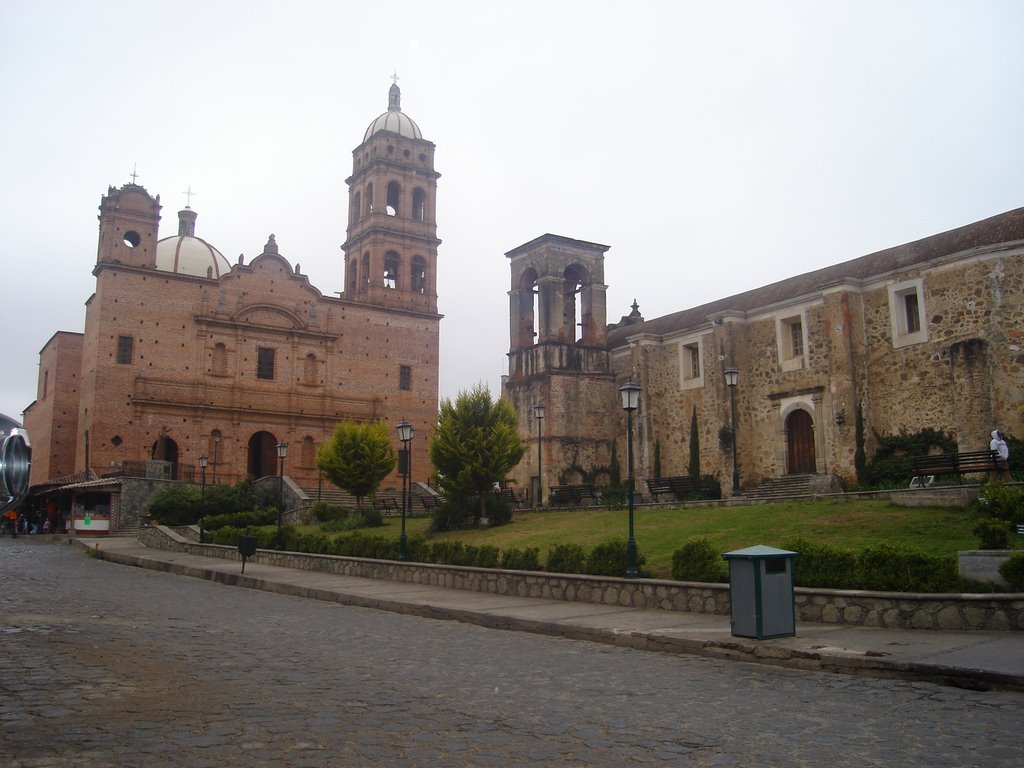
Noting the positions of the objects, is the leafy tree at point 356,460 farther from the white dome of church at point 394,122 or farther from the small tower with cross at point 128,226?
the white dome of church at point 394,122

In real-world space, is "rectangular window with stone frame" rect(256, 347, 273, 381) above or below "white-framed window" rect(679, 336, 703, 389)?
above

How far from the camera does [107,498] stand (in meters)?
38.2

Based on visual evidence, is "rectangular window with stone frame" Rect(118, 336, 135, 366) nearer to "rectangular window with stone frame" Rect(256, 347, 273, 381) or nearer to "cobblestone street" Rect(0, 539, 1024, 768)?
"rectangular window with stone frame" Rect(256, 347, 273, 381)

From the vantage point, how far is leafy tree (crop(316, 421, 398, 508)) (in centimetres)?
3222

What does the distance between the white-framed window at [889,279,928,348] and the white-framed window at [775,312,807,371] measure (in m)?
2.93

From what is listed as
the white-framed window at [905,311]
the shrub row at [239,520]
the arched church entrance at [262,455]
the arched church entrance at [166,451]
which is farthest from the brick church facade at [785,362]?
the arched church entrance at [166,451]

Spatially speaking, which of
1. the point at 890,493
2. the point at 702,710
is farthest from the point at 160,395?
the point at 702,710

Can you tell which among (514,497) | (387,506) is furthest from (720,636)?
(387,506)

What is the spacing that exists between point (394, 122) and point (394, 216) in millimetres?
5375

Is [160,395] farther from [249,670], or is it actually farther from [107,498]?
[249,670]

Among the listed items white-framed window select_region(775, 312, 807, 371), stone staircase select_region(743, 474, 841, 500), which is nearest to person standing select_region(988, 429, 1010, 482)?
stone staircase select_region(743, 474, 841, 500)

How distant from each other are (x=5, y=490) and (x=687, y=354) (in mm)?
26900

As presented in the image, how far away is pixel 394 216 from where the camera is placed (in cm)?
4775

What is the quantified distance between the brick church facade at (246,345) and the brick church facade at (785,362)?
14621 mm
